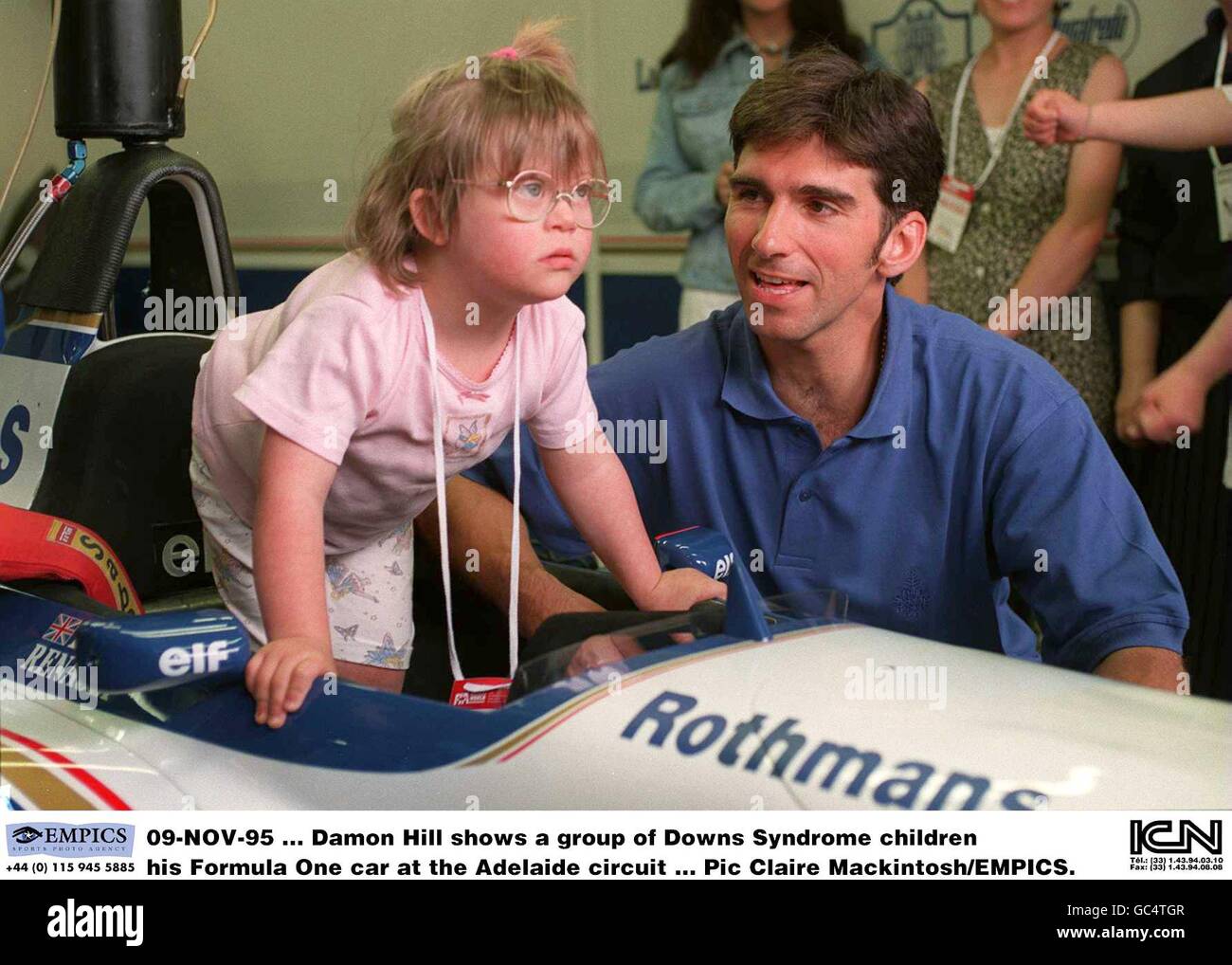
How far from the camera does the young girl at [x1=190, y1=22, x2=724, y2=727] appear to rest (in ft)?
3.54

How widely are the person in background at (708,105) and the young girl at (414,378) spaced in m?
0.95

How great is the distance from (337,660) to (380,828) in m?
0.34

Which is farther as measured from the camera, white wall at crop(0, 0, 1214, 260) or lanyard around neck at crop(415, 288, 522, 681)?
white wall at crop(0, 0, 1214, 260)

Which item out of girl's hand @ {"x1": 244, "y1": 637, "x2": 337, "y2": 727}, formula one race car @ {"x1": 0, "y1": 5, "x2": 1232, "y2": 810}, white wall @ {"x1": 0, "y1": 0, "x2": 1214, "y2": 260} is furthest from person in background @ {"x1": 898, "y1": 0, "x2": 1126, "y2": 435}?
girl's hand @ {"x1": 244, "y1": 637, "x2": 337, "y2": 727}

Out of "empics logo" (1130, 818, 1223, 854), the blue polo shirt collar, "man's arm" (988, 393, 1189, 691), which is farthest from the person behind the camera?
the blue polo shirt collar

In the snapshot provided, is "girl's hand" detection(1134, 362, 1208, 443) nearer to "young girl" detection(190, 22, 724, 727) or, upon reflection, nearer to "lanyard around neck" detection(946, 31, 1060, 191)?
"lanyard around neck" detection(946, 31, 1060, 191)

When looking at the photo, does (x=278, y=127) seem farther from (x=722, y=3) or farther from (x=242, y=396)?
(x=242, y=396)

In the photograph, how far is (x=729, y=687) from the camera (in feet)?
3.27

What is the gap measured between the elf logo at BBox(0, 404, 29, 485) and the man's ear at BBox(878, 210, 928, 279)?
0.83m

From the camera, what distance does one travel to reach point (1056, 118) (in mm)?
1822

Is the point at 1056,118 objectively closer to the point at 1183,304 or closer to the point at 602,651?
the point at 1183,304

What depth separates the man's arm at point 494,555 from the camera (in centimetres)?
139

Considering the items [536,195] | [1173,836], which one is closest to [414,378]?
[536,195]
